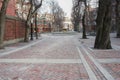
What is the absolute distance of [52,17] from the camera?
99.9 m

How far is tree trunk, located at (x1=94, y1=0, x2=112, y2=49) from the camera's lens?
22.0 meters

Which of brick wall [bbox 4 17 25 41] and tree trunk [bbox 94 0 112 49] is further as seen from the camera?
brick wall [bbox 4 17 25 41]

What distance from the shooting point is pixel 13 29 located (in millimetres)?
31188

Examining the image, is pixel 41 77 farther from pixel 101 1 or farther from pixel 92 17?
pixel 92 17

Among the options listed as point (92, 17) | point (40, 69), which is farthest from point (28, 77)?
point (92, 17)

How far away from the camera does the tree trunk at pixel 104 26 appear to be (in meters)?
22.0

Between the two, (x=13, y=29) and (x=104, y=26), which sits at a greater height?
(x=104, y=26)

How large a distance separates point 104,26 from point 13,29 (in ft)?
41.8

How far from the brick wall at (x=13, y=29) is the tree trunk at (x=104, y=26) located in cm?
1008

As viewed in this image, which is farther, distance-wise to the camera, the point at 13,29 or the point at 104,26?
the point at 13,29

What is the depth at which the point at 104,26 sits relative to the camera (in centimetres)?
2231

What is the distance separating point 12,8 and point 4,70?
32135 millimetres

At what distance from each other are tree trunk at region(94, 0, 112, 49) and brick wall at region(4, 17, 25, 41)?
10085 mm

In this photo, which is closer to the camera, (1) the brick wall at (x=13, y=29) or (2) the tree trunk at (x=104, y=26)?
(2) the tree trunk at (x=104, y=26)
